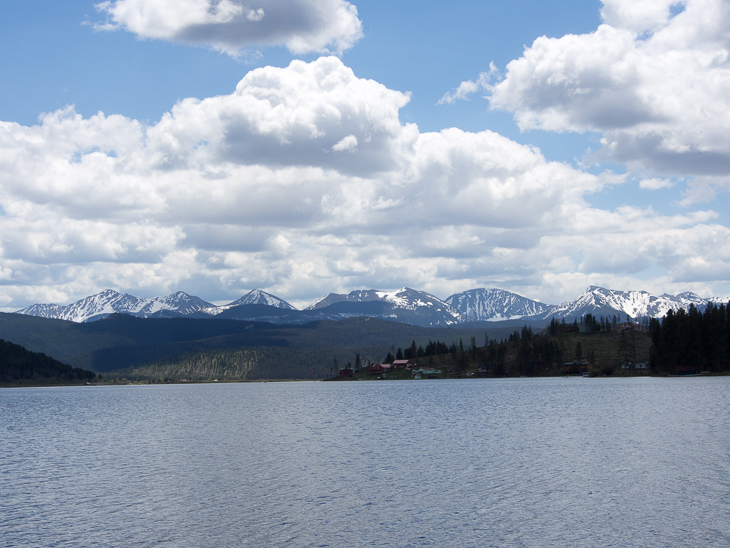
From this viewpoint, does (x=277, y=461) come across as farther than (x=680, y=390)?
No

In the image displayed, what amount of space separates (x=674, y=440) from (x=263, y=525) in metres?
52.2

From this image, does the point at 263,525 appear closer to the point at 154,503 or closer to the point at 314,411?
the point at 154,503

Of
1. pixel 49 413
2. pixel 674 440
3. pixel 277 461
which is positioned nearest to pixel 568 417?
pixel 674 440

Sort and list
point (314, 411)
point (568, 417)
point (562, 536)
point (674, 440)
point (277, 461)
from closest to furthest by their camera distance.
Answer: point (562, 536) → point (277, 461) → point (674, 440) → point (568, 417) → point (314, 411)

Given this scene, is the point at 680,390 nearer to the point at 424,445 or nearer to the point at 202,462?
the point at 424,445

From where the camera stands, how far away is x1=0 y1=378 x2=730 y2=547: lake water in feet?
134

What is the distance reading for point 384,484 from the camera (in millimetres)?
55531

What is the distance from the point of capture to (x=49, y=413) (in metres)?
159

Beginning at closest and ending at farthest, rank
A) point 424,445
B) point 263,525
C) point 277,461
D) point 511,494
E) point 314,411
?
point 263,525, point 511,494, point 277,461, point 424,445, point 314,411

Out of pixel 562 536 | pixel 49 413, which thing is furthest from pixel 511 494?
pixel 49 413

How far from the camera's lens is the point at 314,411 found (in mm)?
140375

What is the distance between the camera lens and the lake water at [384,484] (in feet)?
134

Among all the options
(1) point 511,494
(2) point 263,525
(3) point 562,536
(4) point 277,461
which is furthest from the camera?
(4) point 277,461

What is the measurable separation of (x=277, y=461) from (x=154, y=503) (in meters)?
19.4
